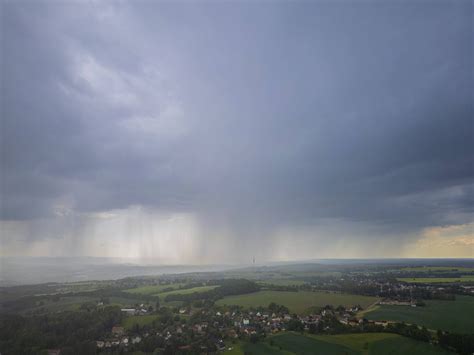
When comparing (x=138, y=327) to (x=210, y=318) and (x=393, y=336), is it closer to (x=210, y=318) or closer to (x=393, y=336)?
(x=210, y=318)

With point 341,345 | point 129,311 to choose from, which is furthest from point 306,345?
point 129,311

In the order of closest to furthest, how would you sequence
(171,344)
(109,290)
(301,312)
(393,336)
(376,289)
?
(171,344)
(393,336)
(301,312)
(109,290)
(376,289)

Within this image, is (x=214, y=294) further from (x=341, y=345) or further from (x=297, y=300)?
(x=341, y=345)

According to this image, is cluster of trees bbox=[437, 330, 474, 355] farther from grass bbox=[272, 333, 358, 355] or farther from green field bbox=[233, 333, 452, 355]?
grass bbox=[272, 333, 358, 355]

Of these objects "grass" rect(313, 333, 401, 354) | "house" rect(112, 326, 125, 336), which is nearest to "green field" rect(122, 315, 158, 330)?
"house" rect(112, 326, 125, 336)

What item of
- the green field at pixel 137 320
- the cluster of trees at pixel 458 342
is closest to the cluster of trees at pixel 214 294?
the green field at pixel 137 320

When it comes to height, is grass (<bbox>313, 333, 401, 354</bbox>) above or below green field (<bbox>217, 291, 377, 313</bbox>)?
below

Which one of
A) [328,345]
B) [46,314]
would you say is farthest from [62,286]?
[328,345]
